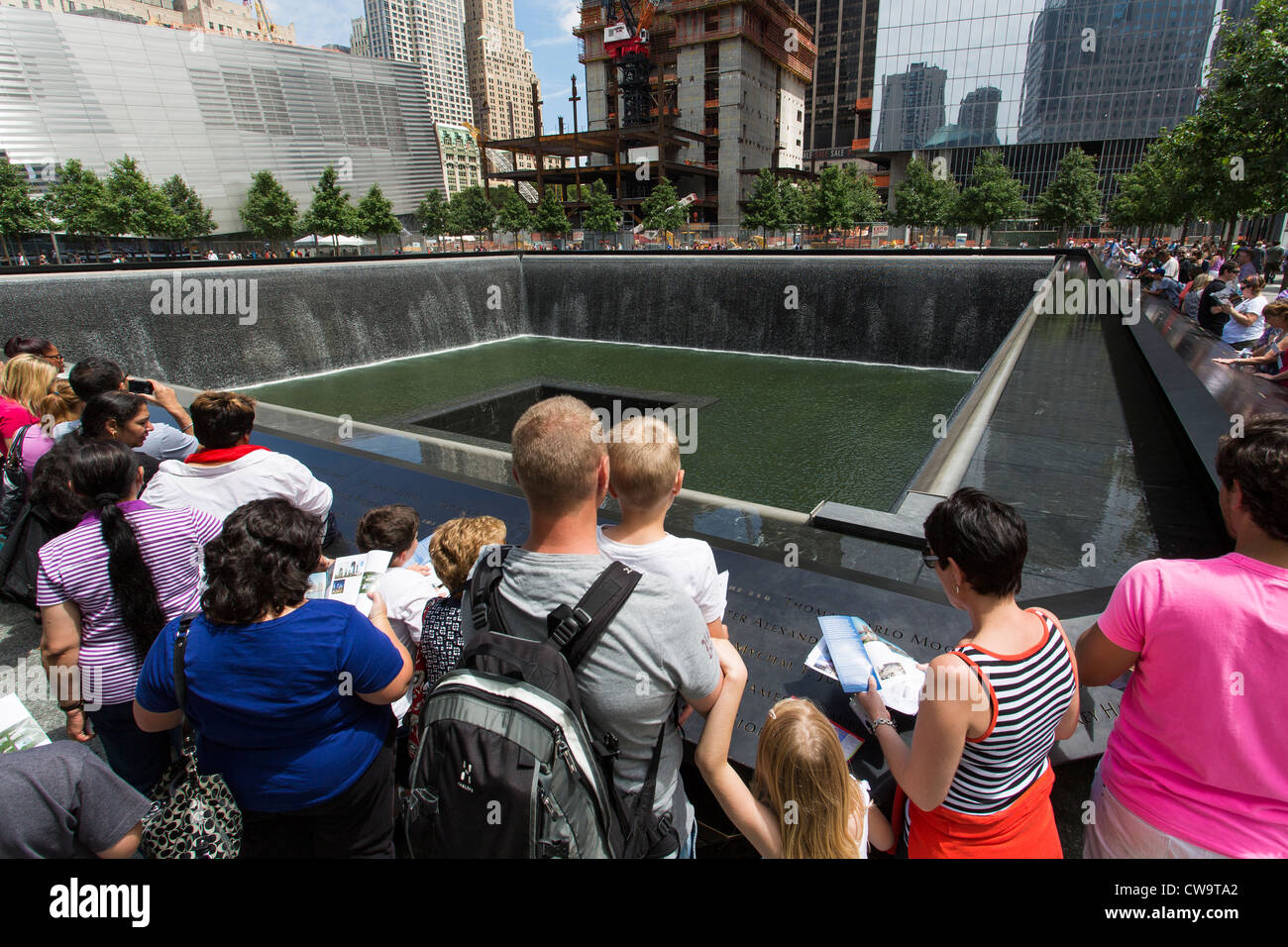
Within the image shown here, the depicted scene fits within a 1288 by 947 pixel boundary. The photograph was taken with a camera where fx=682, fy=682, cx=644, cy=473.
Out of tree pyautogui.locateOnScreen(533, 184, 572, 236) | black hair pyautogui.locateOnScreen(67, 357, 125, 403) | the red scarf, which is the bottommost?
the red scarf

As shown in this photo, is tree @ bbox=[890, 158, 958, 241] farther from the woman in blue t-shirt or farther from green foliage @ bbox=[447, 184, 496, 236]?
the woman in blue t-shirt

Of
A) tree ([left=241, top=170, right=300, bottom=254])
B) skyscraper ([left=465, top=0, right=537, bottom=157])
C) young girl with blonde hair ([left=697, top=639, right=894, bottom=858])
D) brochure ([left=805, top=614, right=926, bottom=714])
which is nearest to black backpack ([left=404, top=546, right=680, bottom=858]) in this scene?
young girl with blonde hair ([left=697, top=639, right=894, bottom=858])

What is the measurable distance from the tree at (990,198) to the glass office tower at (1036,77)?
534 inches

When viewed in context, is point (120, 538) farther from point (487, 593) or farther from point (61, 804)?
point (487, 593)

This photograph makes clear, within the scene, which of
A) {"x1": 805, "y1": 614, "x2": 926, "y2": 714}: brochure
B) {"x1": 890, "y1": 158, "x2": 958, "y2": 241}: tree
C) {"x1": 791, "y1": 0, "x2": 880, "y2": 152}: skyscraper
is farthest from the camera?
{"x1": 791, "y1": 0, "x2": 880, "y2": 152}: skyscraper

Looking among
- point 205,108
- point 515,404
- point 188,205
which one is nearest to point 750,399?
point 515,404

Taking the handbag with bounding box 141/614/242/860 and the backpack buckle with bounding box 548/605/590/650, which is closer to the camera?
the backpack buckle with bounding box 548/605/590/650

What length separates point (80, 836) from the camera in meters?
1.44

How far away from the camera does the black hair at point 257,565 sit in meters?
1.69

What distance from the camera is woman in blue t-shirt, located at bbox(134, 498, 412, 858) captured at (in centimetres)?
169

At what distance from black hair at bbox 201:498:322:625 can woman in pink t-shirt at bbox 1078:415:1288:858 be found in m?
2.04

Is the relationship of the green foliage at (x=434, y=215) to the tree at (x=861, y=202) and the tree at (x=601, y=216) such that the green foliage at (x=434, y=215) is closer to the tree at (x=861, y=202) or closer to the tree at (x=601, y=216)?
the tree at (x=601, y=216)

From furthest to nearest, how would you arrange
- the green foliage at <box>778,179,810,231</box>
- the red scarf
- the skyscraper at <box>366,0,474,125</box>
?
1. the skyscraper at <box>366,0,474,125</box>
2. the green foliage at <box>778,179,810,231</box>
3. the red scarf
